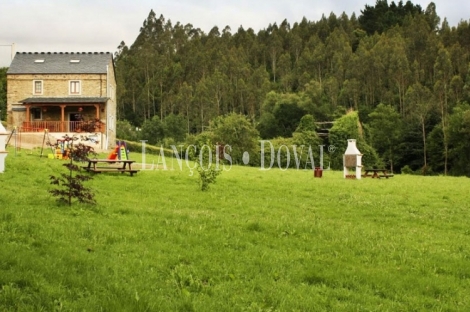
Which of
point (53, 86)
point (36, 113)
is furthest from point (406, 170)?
point (36, 113)

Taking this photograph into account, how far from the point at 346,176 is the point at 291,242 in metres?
16.9

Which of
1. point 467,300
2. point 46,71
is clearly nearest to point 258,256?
point 467,300

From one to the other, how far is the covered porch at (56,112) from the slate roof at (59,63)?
2706mm

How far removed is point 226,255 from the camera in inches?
323

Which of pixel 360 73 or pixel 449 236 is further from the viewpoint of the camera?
pixel 360 73

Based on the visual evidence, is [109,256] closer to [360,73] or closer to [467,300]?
[467,300]

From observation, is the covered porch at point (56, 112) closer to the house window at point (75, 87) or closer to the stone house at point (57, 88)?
the stone house at point (57, 88)

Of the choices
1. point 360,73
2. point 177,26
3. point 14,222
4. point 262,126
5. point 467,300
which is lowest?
point 467,300

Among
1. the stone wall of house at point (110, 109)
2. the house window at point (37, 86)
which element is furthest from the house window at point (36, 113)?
the stone wall of house at point (110, 109)

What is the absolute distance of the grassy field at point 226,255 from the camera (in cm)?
623

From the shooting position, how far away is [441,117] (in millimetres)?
60688

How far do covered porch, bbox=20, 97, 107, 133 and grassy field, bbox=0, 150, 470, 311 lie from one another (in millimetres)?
29663

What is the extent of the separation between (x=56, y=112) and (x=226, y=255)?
40034mm

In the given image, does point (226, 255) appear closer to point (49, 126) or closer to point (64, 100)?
point (49, 126)
